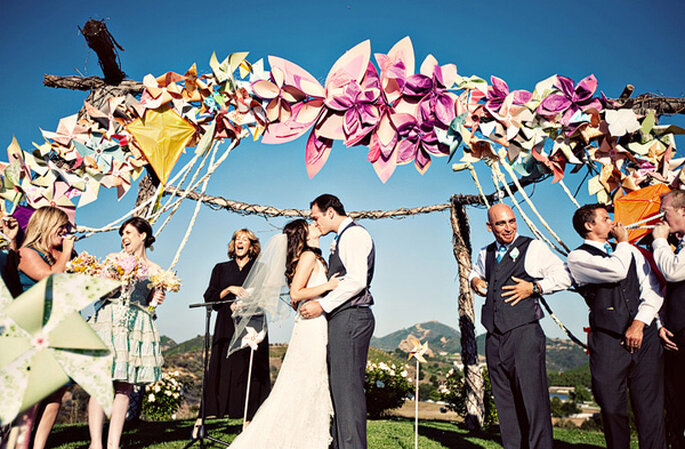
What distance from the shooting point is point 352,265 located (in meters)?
3.02

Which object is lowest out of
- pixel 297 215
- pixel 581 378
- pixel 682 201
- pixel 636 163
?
pixel 581 378

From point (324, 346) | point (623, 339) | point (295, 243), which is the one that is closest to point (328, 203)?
point (295, 243)

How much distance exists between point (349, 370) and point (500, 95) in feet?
7.07

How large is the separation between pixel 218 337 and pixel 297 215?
283 centimetres

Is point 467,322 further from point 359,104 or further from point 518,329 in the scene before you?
point 359,104

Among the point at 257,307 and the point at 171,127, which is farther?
the point at 257,307

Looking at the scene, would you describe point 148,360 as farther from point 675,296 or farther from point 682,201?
point 682,201

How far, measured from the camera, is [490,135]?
3270mm

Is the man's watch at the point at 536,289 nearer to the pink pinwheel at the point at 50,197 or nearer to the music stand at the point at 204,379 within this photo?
the music stand at the point at 204,379

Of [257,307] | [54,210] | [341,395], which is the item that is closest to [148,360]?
[257,307]

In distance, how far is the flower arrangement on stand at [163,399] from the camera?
6.67 metres

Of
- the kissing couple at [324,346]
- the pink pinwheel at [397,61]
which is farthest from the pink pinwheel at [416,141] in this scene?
the kissing couple at [324,346]

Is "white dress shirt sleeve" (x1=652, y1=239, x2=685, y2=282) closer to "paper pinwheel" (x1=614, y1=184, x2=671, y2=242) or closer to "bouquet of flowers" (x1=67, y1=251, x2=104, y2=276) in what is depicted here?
"paper pinwheel" (x1=614, y1=184, x2=671, y2=242)

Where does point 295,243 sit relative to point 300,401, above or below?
above
